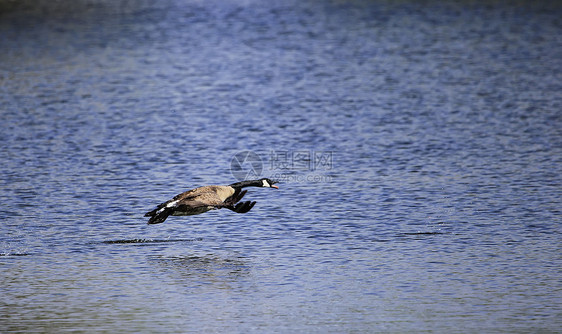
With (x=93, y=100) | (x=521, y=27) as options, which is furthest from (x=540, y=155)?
(x=521, y=27)

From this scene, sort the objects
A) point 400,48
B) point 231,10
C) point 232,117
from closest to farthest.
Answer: point 232,117 → point 400,48 → point 231,10

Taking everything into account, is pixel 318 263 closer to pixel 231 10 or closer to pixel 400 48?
pixel 400 48

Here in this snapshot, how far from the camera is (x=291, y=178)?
22281 millimetres

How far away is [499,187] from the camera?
21.0m

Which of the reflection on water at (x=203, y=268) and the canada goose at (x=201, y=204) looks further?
the canada goose at (x=201, y=204)

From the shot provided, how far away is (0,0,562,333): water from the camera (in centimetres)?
1392

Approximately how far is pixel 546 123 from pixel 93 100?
45.2 ft
